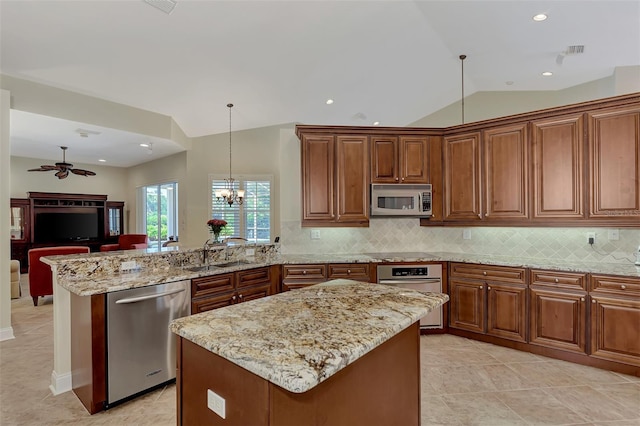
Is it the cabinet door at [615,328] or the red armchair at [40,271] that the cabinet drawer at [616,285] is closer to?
the cabinet door at [615,328]

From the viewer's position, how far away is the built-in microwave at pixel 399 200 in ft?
12.7

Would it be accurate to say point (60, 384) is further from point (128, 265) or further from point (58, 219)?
point (58, 219)

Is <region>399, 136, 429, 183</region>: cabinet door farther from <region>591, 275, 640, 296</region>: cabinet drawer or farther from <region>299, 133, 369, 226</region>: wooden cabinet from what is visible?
<region>591, 275, 640, 296</region>: cabinet drawer

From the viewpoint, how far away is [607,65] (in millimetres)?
4258

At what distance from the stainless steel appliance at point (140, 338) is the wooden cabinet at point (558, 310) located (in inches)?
128

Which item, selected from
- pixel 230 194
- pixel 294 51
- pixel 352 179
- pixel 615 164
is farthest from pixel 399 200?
pixel 230 194

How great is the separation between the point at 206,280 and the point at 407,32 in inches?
146

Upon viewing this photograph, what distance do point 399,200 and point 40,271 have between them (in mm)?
5349

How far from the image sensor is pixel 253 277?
331cm

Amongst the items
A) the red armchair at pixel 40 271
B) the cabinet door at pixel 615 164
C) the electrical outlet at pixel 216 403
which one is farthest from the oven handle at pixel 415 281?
the red armchair at pixel 40 271

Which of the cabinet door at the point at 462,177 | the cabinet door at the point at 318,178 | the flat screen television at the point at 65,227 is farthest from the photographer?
the flat screen television at the point at 65,227

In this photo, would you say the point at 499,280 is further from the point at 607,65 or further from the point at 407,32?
the point at 607,65

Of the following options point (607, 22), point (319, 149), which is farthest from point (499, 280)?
point (607, 22)

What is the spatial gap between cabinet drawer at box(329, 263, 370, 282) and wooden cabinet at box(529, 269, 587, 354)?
164 cm
